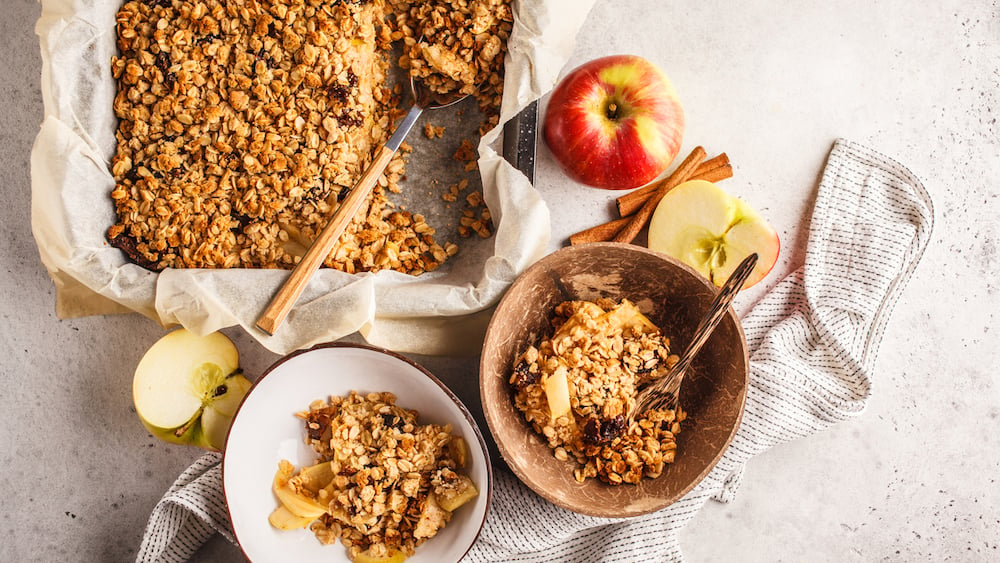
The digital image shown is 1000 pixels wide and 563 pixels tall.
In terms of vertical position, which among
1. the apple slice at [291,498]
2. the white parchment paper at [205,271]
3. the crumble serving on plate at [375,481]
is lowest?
the apple slice at [291,498]

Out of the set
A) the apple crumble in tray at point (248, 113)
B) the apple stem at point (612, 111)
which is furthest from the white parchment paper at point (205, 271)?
the apple stem at point (612, 111)

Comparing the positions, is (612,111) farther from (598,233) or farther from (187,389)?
(187,389)

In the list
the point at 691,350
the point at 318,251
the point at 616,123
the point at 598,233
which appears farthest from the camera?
the point at 598,233

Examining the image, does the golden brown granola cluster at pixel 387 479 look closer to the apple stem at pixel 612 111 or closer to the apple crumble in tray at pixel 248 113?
the apple crumble in tray at pixel 248 113

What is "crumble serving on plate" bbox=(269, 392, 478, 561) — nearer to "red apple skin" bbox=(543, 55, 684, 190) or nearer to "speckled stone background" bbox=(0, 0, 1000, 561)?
"speckled stone background" bbox=(0, 0, 1000, 561)

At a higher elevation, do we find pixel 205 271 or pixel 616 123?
pixel 616 123

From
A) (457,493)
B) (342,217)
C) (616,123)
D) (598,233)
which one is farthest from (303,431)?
(616,123)

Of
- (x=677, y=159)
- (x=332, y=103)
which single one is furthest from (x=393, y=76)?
(x=677, y=159)
